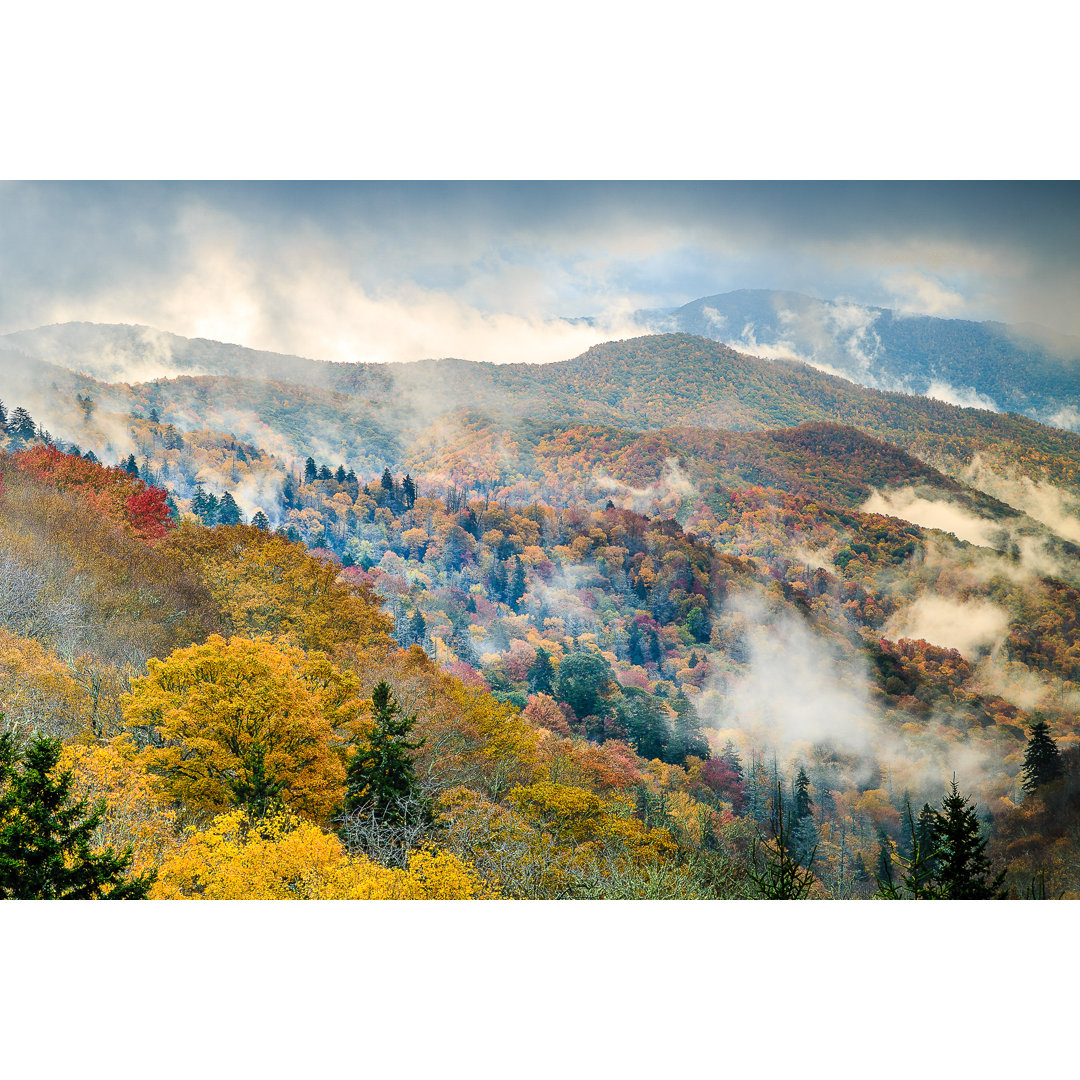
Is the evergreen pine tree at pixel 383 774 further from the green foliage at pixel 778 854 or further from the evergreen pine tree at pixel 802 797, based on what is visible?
the evergreen pine tree at pixel 802 797

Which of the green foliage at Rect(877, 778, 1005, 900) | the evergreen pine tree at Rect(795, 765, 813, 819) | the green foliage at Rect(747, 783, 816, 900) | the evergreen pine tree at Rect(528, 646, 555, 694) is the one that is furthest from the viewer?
the evergreen pine tree at Rect(528, 646, 555, 694)

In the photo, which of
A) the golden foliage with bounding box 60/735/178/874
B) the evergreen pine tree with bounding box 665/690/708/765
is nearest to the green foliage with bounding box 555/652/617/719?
the evergreen pine tree with bounding box 665/690/708/765

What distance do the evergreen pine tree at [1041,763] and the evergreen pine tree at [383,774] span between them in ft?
45.1

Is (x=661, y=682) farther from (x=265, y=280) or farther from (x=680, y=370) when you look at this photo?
(x=265, y=280)

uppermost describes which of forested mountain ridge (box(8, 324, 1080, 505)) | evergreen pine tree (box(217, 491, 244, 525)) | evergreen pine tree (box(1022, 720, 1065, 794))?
forested mountain ridge (box(8, 324, 1080, 505))

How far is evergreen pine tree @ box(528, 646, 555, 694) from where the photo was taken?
67.5 ft

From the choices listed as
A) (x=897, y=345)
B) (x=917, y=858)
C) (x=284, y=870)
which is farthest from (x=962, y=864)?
(x=897, y=345)

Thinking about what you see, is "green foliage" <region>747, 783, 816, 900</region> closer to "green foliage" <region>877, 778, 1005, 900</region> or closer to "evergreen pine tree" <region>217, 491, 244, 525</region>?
"green foliage" <region>877, 778, 1005, 900</region>

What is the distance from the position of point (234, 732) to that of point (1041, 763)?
55.9ft

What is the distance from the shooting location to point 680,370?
22.9 meters

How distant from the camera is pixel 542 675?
68.0 feet

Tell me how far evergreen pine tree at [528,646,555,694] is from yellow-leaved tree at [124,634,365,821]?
780 cm

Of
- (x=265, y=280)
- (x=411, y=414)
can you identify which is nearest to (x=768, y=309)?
(x=411, y=414)

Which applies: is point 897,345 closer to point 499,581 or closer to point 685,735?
point 685,735
